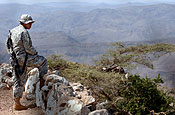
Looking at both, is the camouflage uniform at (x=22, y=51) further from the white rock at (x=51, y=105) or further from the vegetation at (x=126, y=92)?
the vegetation at (x=126, y=92)

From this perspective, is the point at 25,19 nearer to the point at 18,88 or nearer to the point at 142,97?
the point at 18,88

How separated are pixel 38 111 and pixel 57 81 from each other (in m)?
1.09

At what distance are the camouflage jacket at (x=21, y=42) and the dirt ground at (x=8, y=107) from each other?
1.55 meters

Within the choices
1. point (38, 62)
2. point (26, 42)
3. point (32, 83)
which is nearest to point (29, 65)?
point (38, 62)

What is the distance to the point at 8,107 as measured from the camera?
7.78 metres

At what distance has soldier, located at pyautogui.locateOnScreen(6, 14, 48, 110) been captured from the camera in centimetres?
653

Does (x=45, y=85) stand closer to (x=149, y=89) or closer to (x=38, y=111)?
(x=38, y=111)

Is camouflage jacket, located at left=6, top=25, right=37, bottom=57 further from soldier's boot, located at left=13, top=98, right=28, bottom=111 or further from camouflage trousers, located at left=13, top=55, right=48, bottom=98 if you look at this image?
soldier's boot, located at left=13, top=98, right=28, bottom=111

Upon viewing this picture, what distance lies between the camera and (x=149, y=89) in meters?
8.25

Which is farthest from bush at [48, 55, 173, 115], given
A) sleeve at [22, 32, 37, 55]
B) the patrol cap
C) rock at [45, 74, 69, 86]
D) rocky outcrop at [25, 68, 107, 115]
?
the patrol cap

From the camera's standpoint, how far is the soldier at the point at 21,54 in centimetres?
653

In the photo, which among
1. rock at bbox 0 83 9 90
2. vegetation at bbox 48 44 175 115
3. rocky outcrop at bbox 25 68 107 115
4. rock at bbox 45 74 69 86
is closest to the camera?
rocky outcrop at bbox 25 68 107 115

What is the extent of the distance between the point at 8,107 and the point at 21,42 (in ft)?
8.57

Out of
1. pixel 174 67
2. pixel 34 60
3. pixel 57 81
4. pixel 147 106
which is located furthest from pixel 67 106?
pixel 174 67
